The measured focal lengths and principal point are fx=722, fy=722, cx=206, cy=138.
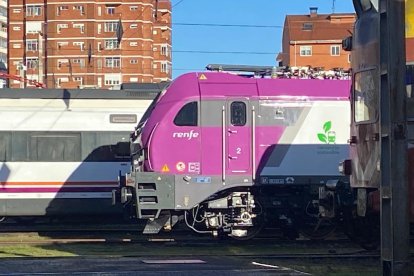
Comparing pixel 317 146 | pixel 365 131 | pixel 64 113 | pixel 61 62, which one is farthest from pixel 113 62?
pixel 365 131

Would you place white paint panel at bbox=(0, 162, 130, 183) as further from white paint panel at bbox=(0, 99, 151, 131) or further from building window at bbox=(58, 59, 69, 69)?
building window at bbox=(58, 59, 69, 69)

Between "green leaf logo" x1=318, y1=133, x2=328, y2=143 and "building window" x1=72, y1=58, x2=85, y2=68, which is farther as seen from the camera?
"building window" x1=72, y1=58, x2=85, y2=68

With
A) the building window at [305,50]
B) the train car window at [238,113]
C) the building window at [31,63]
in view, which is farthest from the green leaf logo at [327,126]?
the building window at [31,63]

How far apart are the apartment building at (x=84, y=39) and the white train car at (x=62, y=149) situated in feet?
243

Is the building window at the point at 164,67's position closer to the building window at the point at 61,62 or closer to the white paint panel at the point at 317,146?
the building window at the point at 61,62

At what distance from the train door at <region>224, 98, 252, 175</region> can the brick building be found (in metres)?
63.5

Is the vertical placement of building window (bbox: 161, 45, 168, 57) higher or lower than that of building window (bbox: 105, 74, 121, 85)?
higher

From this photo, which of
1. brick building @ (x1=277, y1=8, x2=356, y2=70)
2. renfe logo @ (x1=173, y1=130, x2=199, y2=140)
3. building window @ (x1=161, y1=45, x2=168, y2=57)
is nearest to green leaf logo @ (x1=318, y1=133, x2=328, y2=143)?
renfe logo @ (x1=173, y1=130, x2=199, y2=140)

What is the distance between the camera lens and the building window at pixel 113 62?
94.0 m

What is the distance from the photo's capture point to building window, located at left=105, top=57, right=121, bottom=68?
94000 mm

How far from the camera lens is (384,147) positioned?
746 cm

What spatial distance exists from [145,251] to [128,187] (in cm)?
132

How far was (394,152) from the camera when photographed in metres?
7.32

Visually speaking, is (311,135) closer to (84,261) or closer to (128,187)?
(128,187)
